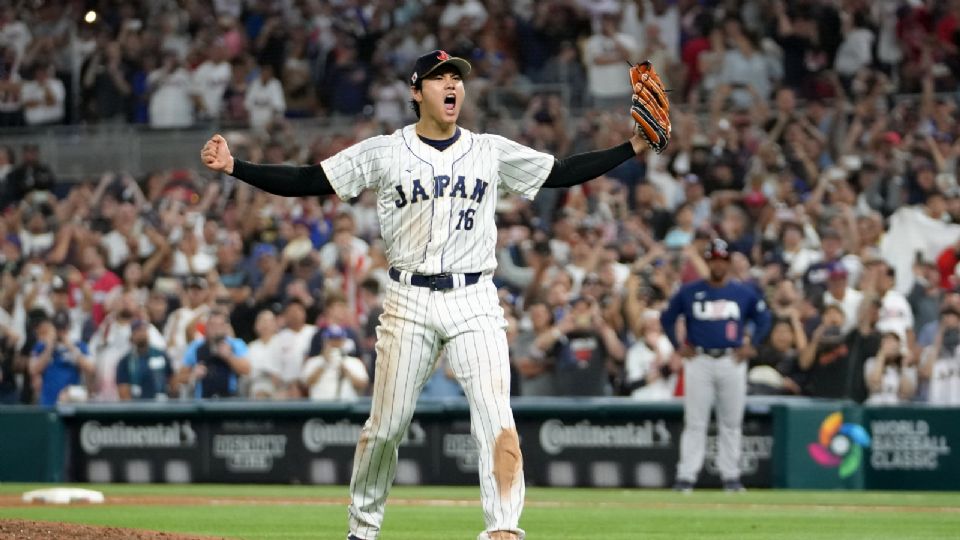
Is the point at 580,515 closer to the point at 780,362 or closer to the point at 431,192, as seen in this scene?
the point at 780,362

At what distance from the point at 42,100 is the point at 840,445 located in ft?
43.6

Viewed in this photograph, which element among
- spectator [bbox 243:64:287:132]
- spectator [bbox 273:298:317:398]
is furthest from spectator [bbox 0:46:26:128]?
spectator [bbox 273:298:317:398]

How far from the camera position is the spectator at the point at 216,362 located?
16.7m

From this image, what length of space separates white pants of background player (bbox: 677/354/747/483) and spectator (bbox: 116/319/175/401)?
19.0 feet

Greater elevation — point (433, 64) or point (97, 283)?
point (433, 64)

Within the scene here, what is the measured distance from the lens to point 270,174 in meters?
7.30

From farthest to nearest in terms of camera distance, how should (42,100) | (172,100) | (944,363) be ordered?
→ (42,100)
(172,100)
(944,363)

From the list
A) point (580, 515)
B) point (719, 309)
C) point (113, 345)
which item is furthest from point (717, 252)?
point (113, 345)

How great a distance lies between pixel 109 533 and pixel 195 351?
857 cm

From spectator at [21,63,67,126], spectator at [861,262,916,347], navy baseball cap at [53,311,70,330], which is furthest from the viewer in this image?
spectator at [21,63,67,126]

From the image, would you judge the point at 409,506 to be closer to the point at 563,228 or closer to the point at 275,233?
the point at 563,228

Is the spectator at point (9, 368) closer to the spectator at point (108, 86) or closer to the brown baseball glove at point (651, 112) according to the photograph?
the spectator at point (108, 86)

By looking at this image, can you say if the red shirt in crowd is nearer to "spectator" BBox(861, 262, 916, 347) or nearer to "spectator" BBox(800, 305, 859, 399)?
"spectator" BBox(800, 305, 859, 399)

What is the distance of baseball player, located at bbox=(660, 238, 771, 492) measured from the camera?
14.0 metres
